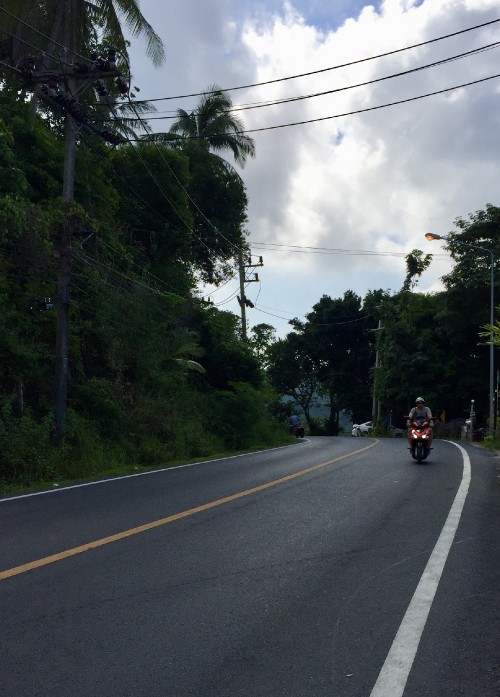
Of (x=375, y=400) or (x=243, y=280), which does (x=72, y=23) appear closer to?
(x=243, y=280)

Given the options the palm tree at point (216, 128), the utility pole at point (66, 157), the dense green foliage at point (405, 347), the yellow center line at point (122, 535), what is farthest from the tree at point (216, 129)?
the yellow center line at point (122, 535)

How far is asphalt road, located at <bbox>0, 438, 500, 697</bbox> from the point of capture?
4297mm

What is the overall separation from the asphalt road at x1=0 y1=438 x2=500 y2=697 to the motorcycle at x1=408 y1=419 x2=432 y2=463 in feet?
23.3

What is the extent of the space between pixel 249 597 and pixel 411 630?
1.32 m

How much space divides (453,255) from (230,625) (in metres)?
39.9

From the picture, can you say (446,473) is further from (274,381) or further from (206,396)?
(274,381)

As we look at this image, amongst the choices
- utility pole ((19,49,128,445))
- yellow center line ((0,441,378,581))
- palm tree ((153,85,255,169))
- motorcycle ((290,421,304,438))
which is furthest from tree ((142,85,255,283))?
yellow center line ((0,441,378,581))

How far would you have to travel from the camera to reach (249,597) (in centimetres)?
589

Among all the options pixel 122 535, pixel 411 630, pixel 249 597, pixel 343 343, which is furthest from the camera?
pixel 343 343

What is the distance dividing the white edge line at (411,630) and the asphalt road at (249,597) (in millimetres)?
17

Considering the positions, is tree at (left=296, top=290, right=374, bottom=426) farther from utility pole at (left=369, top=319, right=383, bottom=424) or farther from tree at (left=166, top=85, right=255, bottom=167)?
tree at (left=166, top=85, right=255, bottom=167)

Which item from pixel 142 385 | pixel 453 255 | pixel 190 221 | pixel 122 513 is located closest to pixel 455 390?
pixel 453 255

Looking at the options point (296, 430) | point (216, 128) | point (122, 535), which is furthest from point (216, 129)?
point (122, 535)

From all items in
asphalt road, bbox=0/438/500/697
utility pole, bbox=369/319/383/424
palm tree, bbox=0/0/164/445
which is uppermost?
palm tree, bbox=0/0/164/445
